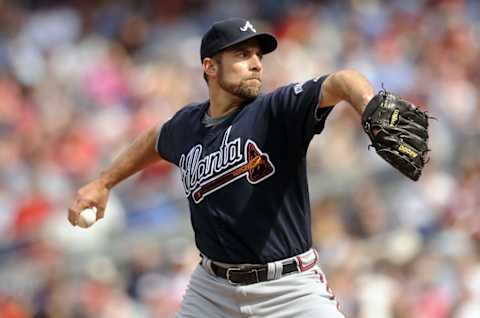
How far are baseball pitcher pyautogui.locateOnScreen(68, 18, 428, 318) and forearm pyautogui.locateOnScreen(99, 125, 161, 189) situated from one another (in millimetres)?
457

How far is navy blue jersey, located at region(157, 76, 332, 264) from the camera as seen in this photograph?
4957 mm

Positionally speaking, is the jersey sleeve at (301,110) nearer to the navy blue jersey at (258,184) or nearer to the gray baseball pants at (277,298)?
the navy blue jersey at (258,184)

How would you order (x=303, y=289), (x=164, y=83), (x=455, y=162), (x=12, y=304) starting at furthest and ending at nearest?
(x=164, y=83) → (x=455, y=162) → (x=12, y=304) → (x=303, y=289)

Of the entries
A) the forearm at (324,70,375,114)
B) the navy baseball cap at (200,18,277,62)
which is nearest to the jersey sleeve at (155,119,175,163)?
the navy baseball cap at (200,18,277,62)

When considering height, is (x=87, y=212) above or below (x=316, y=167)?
above

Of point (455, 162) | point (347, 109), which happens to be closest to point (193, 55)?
point (347, 109)

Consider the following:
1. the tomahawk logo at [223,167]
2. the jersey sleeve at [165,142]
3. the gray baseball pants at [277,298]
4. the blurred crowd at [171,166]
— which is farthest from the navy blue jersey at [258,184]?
the blurred crowd at [171,166]

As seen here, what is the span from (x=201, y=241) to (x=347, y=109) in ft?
16.9

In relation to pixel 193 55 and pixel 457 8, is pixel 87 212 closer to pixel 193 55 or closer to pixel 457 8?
pixel 193 55

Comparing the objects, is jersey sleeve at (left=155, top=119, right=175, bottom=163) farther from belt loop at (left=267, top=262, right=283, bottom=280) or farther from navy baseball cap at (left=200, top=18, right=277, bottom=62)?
belt loop at (left=267, top=262, right=283, bottom=280)

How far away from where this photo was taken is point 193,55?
12.3m

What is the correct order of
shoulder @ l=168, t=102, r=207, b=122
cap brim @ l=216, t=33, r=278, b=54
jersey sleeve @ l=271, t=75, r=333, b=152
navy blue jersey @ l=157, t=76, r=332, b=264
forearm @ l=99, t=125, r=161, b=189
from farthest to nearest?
1. forearm @ l=99, t=125, r=161, b=189
2. shoulder @ l=168, t=102, r=207, b=122
3. cap brim @ l=216, t=33, r=278, b=54
4. navy blue jersey @ l=157, t=76, r=332, b=264
5. jersey sleeve @ l=271, t=75, r=333, b=152

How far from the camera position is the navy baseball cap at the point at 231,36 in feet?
16.8

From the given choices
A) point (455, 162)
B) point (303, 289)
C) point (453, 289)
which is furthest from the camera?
point (455, 162)
